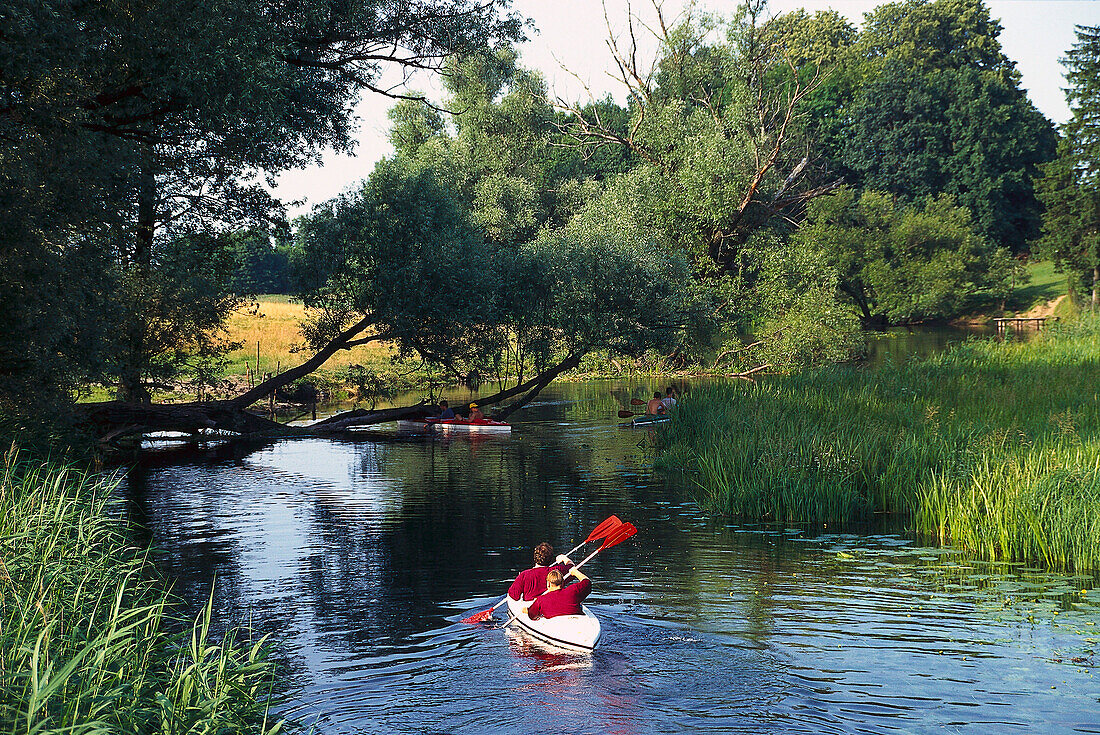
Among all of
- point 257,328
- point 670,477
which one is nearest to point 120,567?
point 670,477

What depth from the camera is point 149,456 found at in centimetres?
2842

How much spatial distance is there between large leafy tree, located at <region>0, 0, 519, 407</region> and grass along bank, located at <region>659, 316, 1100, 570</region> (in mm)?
12170

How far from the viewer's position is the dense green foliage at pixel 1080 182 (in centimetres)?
6819

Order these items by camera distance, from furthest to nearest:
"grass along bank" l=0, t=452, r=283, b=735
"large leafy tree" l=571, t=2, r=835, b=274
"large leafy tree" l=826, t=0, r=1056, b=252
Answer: "large leafy tree" l=826, t=0, r=1056, b=252 < "large leafy tree" l=571, t=2, r=835, b=274 < "grass along bank" l=0, t=452, r=283, b=735

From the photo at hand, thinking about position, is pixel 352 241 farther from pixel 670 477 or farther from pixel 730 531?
pixel 730 531

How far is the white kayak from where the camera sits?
31828mm

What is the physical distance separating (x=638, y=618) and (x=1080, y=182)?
72.6 m

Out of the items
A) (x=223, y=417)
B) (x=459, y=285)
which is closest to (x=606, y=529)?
(x=459, y=285)

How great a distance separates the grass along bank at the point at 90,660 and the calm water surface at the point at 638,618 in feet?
4.70

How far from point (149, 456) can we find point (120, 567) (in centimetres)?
1874

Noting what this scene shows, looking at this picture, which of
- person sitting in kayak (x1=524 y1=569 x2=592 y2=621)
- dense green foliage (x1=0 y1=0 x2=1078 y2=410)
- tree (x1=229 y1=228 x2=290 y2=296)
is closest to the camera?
person sitting in kayak (x1=524 y1=569 x2=592 y2=621)

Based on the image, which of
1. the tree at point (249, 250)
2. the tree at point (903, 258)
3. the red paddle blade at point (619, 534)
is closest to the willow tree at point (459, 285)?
the tree at point (249, 250)

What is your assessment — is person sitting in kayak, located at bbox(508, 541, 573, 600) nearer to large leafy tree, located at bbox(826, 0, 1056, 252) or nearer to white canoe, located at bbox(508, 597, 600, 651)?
white canoe, located at bbox(508, 597, 600, 651)

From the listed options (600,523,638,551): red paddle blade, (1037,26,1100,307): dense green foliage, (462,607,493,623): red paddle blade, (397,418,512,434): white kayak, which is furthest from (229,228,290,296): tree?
(1037,26,1100,307): dense green foliage
